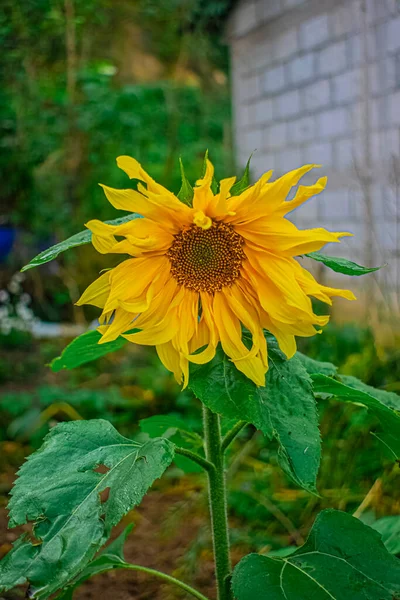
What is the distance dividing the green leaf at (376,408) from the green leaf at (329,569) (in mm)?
125

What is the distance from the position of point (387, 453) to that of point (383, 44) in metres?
3.52

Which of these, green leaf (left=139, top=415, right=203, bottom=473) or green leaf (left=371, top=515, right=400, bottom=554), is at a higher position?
green leaf (left=139, top=415, right=203, bottom=473)

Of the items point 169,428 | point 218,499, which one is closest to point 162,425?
point 169,428

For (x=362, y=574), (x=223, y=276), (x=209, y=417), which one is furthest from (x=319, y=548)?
(x=223, y=276)

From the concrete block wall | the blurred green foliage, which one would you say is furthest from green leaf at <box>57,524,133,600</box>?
the blurred green foliage

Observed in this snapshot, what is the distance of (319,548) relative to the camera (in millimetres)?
1051

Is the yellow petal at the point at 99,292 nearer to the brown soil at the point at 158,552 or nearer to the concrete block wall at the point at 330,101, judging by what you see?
the brown soil at the point at 158,552

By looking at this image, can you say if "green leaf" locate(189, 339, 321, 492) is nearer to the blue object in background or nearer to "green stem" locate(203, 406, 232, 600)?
"green stem" locate(203, 406, 232, 600)

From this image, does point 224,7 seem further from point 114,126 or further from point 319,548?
point 319,548

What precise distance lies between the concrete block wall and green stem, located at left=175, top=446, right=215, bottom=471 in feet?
7.18

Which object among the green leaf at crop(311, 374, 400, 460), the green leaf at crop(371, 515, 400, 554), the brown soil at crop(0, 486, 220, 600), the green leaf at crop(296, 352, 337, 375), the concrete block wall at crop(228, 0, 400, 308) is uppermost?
the concrete block wall at crop(228, 0, 400, 308)

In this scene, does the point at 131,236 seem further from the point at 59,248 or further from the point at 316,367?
the point at 316,367

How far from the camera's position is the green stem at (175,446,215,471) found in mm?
995

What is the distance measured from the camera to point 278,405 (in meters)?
0.88
